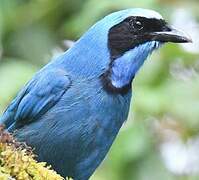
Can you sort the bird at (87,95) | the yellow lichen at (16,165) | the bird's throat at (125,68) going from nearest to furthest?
the yellow lichen at (16,165)
the bird at (87,95)
the bird's throat at (125,68)

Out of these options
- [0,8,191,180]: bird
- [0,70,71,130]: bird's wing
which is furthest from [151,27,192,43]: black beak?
[0,70,71,130]: bird's wing

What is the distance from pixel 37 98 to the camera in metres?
4.21

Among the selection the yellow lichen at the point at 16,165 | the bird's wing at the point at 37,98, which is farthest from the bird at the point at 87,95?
the yellow lichen at the point at 16,165

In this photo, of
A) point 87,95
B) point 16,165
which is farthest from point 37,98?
point 16,165

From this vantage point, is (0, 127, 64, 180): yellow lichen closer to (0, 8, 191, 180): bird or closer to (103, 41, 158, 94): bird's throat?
(0, 8, 191, 180): bird

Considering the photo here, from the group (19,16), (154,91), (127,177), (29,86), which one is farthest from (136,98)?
(19,16)

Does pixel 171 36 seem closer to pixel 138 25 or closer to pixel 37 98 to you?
pixel 138 25

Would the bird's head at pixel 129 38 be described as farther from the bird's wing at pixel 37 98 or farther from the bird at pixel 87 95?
the bird's wing at pixel 37 98

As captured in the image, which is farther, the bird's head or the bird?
the bird's head

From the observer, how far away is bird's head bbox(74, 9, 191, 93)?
13.5 ft

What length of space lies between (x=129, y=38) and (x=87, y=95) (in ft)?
1.54

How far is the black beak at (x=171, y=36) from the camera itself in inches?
165

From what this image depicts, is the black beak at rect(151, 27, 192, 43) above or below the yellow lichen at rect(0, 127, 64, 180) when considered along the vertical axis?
below

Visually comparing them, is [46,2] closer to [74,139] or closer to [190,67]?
[190,67]
